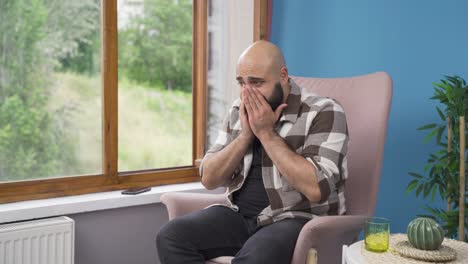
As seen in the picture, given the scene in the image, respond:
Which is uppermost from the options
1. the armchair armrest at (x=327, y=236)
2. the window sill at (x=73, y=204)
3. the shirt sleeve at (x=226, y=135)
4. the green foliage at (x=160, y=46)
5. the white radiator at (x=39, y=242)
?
the green foliage at (x=160, y=46)

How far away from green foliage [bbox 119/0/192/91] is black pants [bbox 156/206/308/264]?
3.11 ft

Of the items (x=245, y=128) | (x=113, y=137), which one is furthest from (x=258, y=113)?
(x=113, y=137)

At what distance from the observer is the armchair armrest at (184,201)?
225 cm

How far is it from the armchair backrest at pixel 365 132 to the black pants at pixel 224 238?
0.31 meters

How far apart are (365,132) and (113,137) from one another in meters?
1.21

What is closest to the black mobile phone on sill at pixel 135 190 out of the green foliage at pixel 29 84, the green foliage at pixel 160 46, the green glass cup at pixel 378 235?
the green foliage at pixel 29 84

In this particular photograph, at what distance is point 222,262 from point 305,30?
1.51 metres

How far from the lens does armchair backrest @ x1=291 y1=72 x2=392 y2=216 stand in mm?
2201

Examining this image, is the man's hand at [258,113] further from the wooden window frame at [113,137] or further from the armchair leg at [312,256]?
the wooden window frame at [113,137]

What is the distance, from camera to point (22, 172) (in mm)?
2578

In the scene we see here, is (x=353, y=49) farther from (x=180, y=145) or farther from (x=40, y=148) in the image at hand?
(x=40, y=148)

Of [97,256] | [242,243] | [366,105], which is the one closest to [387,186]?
[366,105]

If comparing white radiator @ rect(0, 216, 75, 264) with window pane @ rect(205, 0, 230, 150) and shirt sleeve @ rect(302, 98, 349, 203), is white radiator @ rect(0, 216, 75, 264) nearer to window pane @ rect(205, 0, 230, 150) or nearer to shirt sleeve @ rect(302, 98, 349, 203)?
window pane @ rect(205, 0, 230, 150)

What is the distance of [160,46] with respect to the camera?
9.72ft
